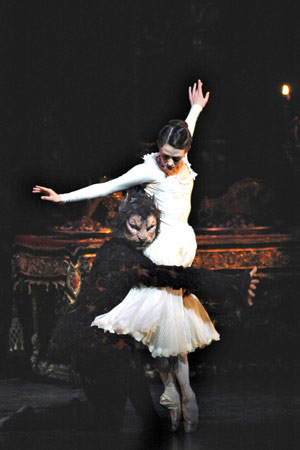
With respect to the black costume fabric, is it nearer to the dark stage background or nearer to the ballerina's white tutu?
the ballerina's white tutu

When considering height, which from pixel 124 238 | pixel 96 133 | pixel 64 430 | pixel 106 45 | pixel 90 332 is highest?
pixel 106 45

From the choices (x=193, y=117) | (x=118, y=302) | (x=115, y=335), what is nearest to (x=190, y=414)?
(x=115, y=335)

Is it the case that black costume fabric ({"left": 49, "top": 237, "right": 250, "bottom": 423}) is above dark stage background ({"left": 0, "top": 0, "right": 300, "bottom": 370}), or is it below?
below

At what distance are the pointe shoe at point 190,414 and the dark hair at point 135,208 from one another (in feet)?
2.88

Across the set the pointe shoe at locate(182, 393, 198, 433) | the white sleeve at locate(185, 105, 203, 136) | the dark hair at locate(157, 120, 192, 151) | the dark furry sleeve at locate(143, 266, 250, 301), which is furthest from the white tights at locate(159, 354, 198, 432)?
the white sleeve at locate(185, 105, 203, 136)

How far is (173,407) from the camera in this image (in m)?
6.27

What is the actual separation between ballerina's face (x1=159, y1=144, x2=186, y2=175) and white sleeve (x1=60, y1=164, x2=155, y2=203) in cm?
8

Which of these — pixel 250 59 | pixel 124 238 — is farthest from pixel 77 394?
pixel 250 59

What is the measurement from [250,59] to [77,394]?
248 centimetres

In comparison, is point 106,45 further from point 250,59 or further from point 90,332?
point 90,332

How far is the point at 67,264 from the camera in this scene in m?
7.57

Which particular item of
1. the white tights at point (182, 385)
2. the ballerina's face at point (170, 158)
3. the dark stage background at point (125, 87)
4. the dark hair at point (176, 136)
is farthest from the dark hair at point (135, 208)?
the dark stage background at point (125, 87)

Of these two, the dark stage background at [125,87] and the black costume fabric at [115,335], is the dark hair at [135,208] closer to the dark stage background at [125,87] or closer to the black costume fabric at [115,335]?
the black costume fabric at [115,335]

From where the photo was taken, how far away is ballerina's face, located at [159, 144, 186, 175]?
243 inches
